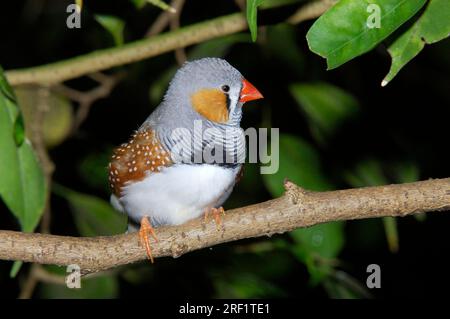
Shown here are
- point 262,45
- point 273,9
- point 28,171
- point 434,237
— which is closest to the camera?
point 28,171

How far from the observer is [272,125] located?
11.9ft

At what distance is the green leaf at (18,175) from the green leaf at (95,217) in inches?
31.2

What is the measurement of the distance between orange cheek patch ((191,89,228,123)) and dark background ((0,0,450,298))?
1.47ft

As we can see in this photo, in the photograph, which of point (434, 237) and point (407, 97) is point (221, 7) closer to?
point (407, 97)

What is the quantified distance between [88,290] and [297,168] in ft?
4.23

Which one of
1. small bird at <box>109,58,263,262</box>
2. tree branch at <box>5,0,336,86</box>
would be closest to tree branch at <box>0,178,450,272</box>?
small bird at <box>109,58,263,262</box>

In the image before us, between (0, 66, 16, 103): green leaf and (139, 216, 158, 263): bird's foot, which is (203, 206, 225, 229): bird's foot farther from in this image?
(0, 66, 16, 103): green leaf

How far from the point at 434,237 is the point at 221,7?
2.03 meters

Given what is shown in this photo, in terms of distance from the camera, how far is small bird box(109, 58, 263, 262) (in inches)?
109

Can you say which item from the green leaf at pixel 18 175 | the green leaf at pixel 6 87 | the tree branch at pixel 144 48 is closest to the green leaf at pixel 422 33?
the tree branch at pixel 144 48

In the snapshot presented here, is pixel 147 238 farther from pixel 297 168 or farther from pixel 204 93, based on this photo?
pixel 297 168

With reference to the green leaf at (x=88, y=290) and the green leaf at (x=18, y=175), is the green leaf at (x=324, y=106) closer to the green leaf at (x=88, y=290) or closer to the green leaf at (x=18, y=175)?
the green leaf at (x=18, y=175)

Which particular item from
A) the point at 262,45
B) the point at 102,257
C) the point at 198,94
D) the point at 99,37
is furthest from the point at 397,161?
the point at 99,37

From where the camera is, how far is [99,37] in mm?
4375
